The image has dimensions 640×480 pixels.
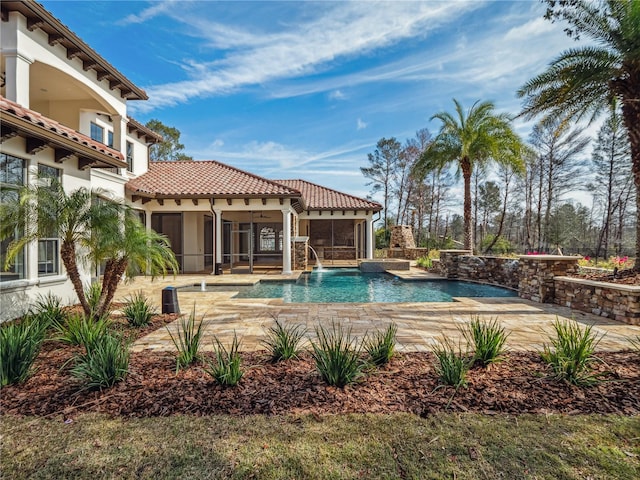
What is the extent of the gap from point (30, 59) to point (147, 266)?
5287 mm

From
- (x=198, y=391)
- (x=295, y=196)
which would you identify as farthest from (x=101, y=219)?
(x=295, y=196)

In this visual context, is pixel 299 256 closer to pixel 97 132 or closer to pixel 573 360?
pixel 97 132

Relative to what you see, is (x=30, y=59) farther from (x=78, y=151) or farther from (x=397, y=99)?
(x=397, y=99)

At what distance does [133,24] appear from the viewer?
26.3 ft

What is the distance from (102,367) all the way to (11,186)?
434cm

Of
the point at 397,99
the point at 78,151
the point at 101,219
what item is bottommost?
the point at 101,219

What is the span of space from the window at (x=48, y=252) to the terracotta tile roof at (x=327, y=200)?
1241 cm

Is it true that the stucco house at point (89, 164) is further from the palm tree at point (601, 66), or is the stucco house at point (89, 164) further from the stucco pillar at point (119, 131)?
the palm tree at point (601, 66)

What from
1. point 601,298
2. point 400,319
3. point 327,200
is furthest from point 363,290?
point 327,200

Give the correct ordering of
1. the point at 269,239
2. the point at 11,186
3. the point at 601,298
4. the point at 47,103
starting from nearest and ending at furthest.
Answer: the point at 11,186, the point at 601,298, the point at 47,103, the point at 269,239

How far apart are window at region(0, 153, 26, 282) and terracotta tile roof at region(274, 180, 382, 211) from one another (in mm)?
13276

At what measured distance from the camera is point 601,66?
834cm

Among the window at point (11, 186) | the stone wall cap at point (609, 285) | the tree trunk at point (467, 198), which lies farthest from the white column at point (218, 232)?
the stone wall cap at point (609, 285)

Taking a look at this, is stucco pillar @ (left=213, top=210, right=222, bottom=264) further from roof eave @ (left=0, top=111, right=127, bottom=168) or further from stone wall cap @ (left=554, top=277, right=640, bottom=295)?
stone wall cap @ (left=554, top=277, right=640, bottom=295)
